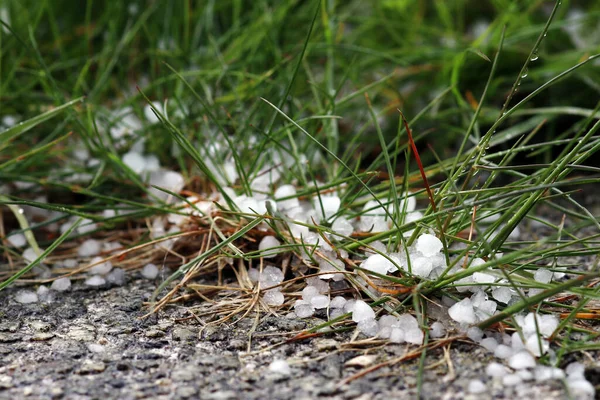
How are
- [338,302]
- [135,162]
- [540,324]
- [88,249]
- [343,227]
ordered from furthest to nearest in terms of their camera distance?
[135,162]
[88,249]
[343,227]
[338,302]
[540,324]

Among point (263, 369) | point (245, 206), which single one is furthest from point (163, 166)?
point (263, 369)

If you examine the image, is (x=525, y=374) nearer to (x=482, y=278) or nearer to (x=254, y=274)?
(x=482, y=278)

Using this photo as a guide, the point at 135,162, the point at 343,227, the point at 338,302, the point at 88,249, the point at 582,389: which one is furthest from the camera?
the point at 135,162

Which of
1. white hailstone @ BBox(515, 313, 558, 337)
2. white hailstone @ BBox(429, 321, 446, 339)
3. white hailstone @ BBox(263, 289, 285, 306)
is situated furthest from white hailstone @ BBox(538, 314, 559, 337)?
white hailstone @ BBox(263, 289, 285, 306)

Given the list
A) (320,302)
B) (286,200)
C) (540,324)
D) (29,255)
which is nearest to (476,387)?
(540,324)

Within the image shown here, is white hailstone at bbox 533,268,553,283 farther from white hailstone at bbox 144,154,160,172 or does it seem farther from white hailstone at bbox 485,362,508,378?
white hailstone at bbox 144,154,160,172

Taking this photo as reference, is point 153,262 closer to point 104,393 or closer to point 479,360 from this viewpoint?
point 104,393
